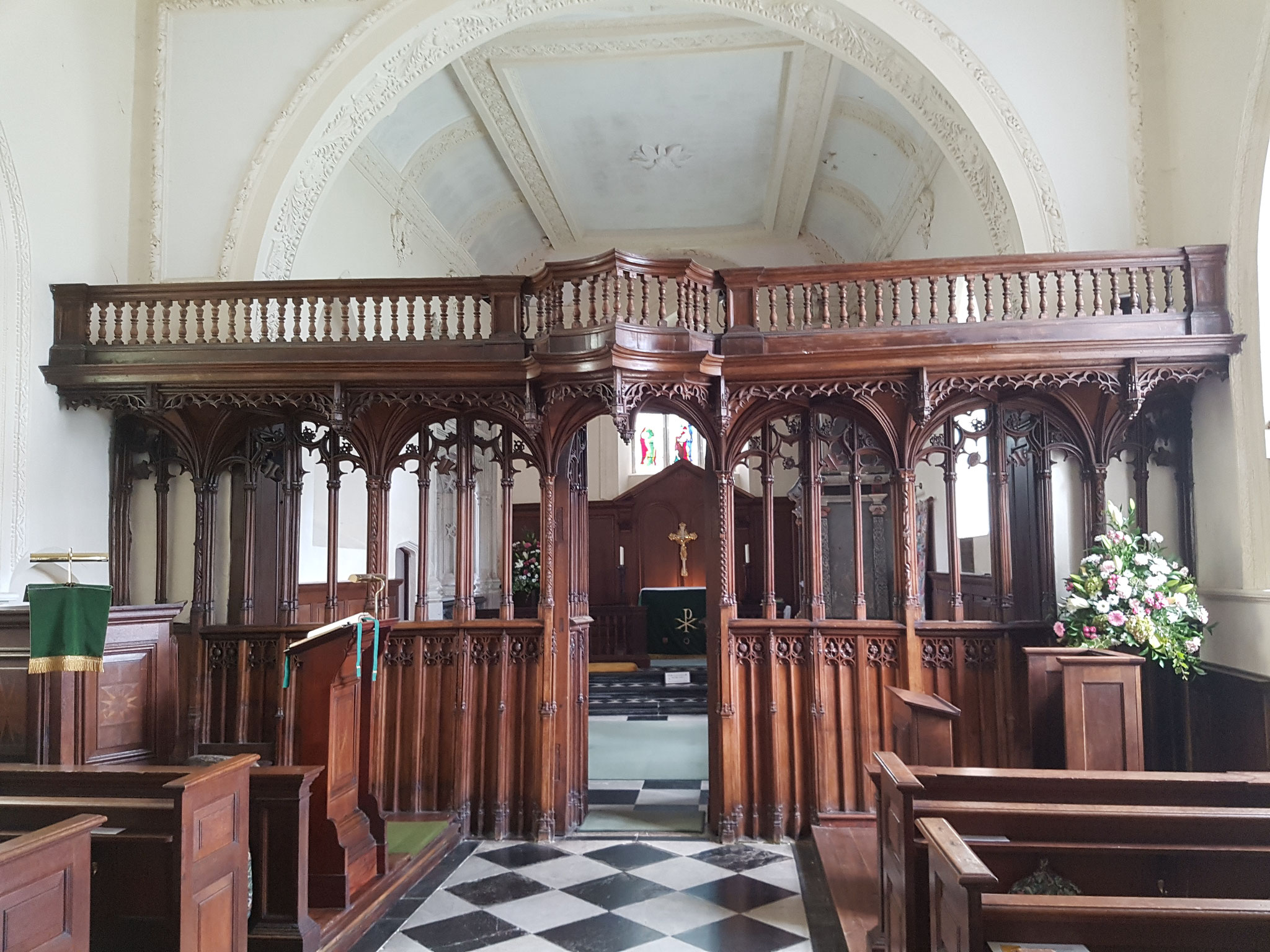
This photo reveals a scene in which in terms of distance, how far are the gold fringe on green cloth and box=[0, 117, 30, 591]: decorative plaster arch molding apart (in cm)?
151

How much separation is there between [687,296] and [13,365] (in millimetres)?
4183

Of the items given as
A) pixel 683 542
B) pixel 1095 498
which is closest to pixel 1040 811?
pixel 1095 498

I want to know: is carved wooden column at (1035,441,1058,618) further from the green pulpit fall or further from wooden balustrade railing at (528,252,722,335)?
the green pulpit fall

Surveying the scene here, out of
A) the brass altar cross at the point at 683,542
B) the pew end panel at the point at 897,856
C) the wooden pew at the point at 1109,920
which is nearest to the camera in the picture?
the wooden pew at the point at 1109,920

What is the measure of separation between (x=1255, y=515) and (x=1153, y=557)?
577 mm

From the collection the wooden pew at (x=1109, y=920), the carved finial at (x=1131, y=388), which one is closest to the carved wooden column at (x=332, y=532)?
the wooden pew at (x=1109, y=920)

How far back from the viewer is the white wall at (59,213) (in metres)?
5.63

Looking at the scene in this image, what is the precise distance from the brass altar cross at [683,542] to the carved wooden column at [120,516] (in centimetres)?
805

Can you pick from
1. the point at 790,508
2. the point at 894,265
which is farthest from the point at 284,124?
the point at 790,508

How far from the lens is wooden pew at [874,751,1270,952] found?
2.88 m

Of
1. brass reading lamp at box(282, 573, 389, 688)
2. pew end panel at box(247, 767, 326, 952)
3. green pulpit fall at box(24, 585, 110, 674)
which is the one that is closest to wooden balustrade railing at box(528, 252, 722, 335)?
brass reading lamp at box(282, 573, 389, 688)

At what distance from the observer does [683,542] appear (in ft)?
44.2

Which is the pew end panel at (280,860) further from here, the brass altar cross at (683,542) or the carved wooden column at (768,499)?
the brass altar cross at (683,542)

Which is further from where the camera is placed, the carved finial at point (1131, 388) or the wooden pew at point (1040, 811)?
the carved finial at point (1131, 388)
